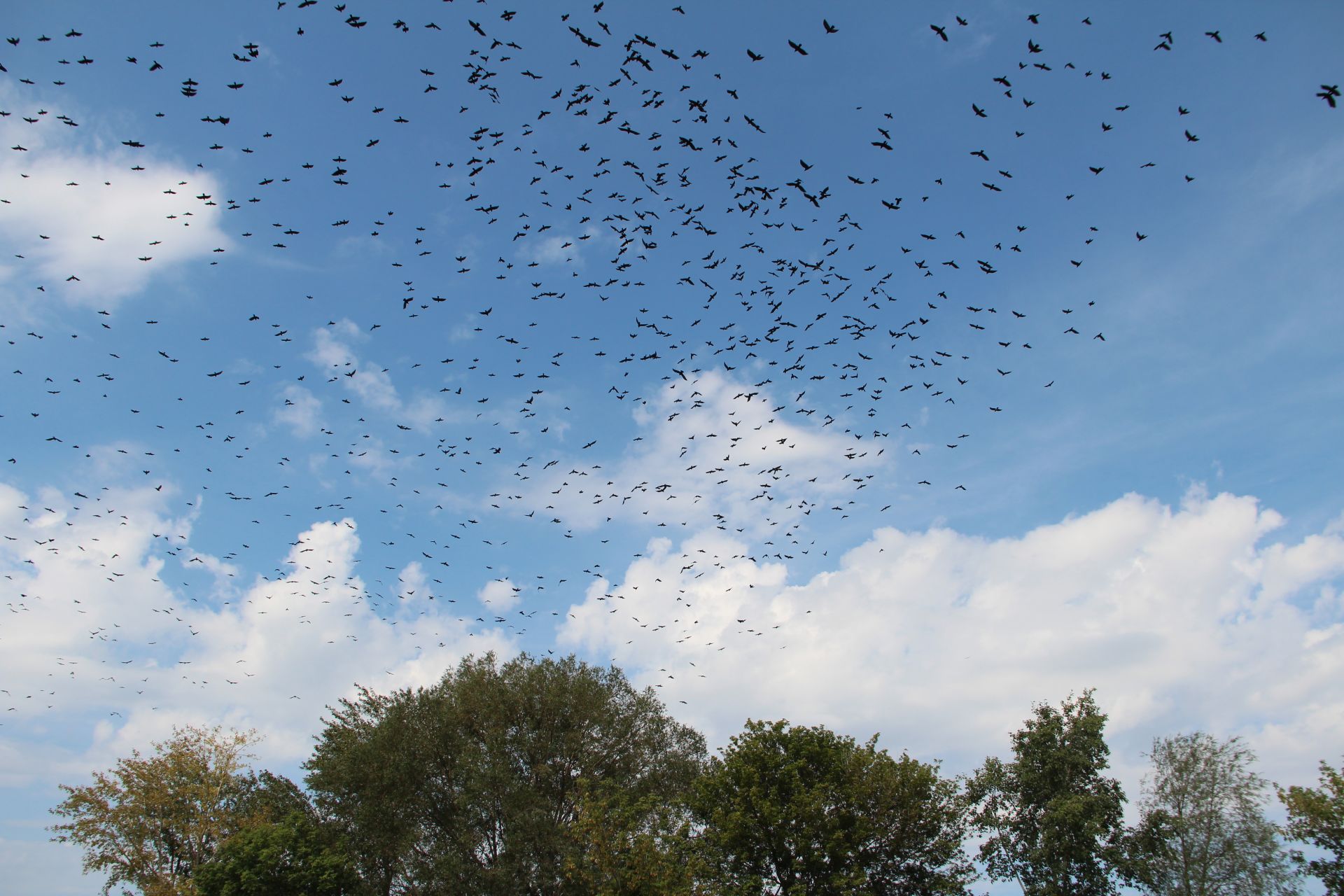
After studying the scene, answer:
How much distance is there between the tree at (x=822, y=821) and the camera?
3734 centimetres

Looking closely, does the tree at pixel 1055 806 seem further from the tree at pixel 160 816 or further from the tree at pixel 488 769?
the tree at pixel 160 816

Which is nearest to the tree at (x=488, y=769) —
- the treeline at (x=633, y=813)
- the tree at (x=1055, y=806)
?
the treeline at (x=633, y=813)

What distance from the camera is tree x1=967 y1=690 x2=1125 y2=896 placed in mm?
44562

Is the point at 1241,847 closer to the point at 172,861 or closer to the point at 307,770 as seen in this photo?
the point at 307,770

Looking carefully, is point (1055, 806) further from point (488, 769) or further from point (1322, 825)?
point (488, 769)

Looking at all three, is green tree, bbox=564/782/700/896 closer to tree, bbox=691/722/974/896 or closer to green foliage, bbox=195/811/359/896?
tree, bbox=691/722/974/896

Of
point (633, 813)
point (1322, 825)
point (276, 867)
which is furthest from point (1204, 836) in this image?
point (276, 867)

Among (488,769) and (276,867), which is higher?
(488,769)

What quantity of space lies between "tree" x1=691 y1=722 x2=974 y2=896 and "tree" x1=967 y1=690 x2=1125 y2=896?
8091 millimetres

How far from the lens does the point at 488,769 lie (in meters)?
43.2

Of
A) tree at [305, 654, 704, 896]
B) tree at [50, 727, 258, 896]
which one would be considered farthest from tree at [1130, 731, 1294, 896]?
tree at [50, 727, 258, 896]

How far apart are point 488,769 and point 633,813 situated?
967 centimetres

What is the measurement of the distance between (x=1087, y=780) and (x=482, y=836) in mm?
35151

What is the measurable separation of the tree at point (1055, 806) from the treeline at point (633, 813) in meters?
0.10
